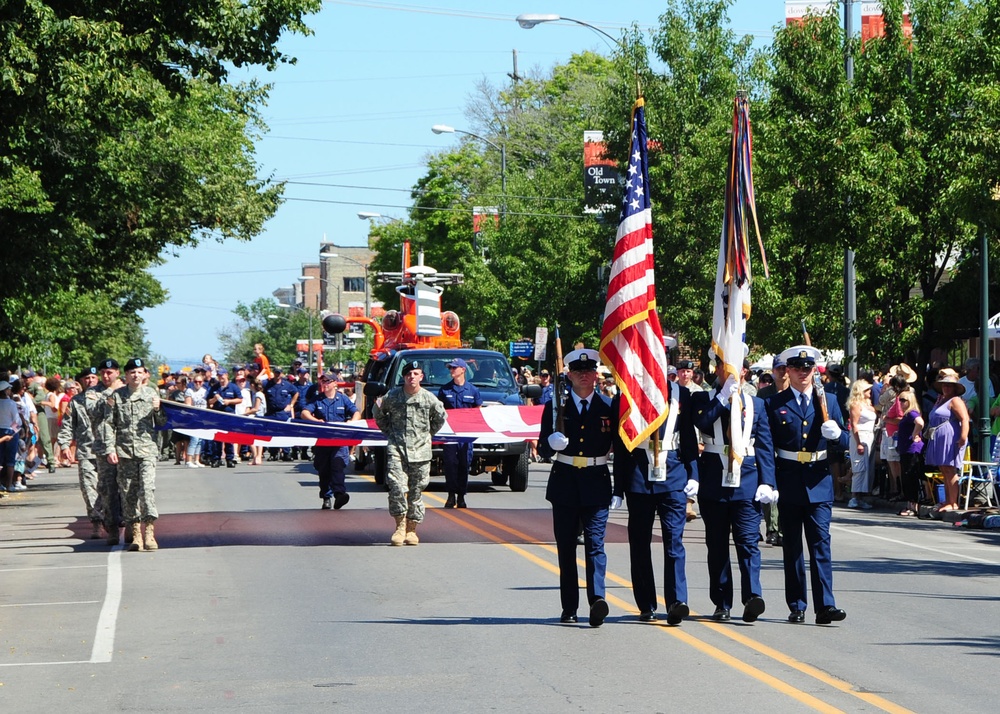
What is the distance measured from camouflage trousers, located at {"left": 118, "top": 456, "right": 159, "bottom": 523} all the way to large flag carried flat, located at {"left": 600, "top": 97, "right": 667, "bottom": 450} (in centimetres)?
633

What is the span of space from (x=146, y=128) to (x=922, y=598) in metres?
19.6

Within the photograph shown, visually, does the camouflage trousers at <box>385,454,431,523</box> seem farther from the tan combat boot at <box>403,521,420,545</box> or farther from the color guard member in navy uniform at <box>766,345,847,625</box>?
the color guard member in navy uniform at <box>766,345,847,625</box>

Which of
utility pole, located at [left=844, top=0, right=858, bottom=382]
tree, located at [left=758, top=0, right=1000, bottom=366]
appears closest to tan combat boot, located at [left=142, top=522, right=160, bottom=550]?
tree, located at [left=758, top=0, right=1000, bottom=366]

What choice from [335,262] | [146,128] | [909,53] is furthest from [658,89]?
[335,262]

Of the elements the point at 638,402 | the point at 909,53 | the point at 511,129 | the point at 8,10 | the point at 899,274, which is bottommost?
the point at 638,402

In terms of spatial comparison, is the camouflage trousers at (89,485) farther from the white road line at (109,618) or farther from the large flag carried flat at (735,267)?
the large flag carried flat at (735,267)

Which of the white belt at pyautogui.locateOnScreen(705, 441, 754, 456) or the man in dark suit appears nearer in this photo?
the man in dark suit

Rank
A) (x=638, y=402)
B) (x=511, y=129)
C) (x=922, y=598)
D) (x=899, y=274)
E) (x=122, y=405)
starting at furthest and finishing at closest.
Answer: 1. (x=511, y=129)
2. (x=899, y=274)
3. (x=122, y=405)
4. (x=922, y=598)
5. (x=638, y=402)

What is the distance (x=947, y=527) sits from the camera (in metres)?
19.8

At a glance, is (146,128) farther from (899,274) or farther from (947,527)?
(947,527)

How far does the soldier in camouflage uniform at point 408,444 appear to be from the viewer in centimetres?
1630

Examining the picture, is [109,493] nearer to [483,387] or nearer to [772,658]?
[772,658]

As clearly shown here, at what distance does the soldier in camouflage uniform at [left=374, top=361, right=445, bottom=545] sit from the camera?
16.3 metres

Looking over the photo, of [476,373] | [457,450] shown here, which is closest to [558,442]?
[457,450]
